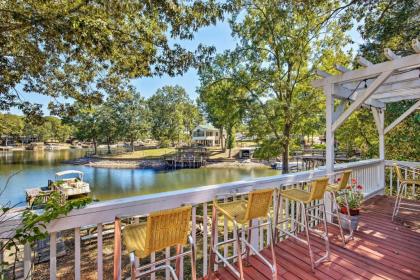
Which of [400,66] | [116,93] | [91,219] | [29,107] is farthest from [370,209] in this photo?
[29,107]

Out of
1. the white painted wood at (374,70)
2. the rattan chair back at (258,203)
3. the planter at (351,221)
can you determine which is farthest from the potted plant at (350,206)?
the rattan chair back at (258,203)

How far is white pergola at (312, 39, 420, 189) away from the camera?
10.4 feet

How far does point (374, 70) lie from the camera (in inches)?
134

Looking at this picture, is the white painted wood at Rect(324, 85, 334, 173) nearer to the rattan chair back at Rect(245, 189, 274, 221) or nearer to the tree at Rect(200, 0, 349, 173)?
the rattan chair back at Rect(245, 189, 274, 221)

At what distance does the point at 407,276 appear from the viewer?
8.00ft

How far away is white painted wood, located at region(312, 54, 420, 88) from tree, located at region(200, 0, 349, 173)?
6267 mm

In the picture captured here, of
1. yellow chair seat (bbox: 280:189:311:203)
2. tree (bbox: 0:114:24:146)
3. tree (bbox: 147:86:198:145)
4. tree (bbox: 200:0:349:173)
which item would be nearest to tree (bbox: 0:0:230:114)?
tree (bbox: 0:114:24:146)

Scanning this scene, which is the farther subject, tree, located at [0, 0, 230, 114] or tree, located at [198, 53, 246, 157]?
tree, located at [198, 53, 246, 157]

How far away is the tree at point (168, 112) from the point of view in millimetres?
40469

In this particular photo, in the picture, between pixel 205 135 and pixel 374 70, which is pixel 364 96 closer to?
pixel 374 70

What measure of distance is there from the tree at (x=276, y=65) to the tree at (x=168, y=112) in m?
29.9

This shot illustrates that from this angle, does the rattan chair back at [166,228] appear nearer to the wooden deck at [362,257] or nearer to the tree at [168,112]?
the wooden deck at [362,257]

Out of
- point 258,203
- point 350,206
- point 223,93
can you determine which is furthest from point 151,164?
point 258,203

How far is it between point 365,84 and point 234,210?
3418 mm
